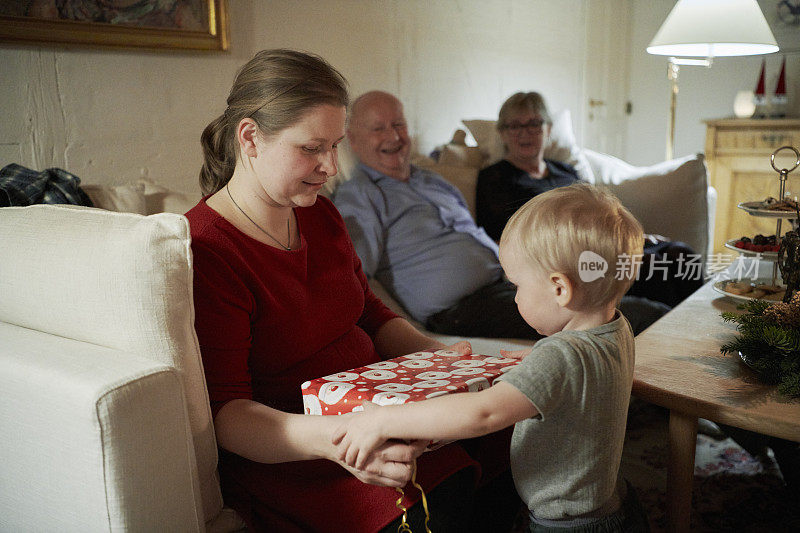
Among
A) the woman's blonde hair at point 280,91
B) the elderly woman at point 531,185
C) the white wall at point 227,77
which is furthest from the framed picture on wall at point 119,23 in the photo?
the elderly woman at point 531,185

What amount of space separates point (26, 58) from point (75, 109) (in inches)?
6.7

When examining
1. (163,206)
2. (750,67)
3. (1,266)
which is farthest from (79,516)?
(750,67)

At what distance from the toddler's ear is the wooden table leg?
1.48ft

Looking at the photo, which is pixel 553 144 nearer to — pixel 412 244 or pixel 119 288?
pixel 412 244

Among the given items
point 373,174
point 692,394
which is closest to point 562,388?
point 692,394

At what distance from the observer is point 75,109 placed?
1809mm

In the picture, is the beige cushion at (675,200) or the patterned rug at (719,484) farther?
the beige cushion at (675,200)

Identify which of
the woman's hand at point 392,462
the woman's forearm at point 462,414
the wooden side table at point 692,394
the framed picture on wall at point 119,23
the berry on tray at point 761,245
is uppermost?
the framed picture on wall at point 119,23

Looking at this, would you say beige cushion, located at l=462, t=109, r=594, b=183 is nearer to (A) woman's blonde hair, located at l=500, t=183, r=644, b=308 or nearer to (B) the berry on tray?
(B) the berry on tray

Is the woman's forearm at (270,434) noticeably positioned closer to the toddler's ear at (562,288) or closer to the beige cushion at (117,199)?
the toddler's ear at (562,288)

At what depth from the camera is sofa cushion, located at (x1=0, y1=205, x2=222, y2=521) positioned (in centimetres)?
90

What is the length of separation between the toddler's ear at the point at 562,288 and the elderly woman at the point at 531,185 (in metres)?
1.64

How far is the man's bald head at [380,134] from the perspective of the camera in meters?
2.33

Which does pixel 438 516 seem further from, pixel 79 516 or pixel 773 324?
pixel 773 324
